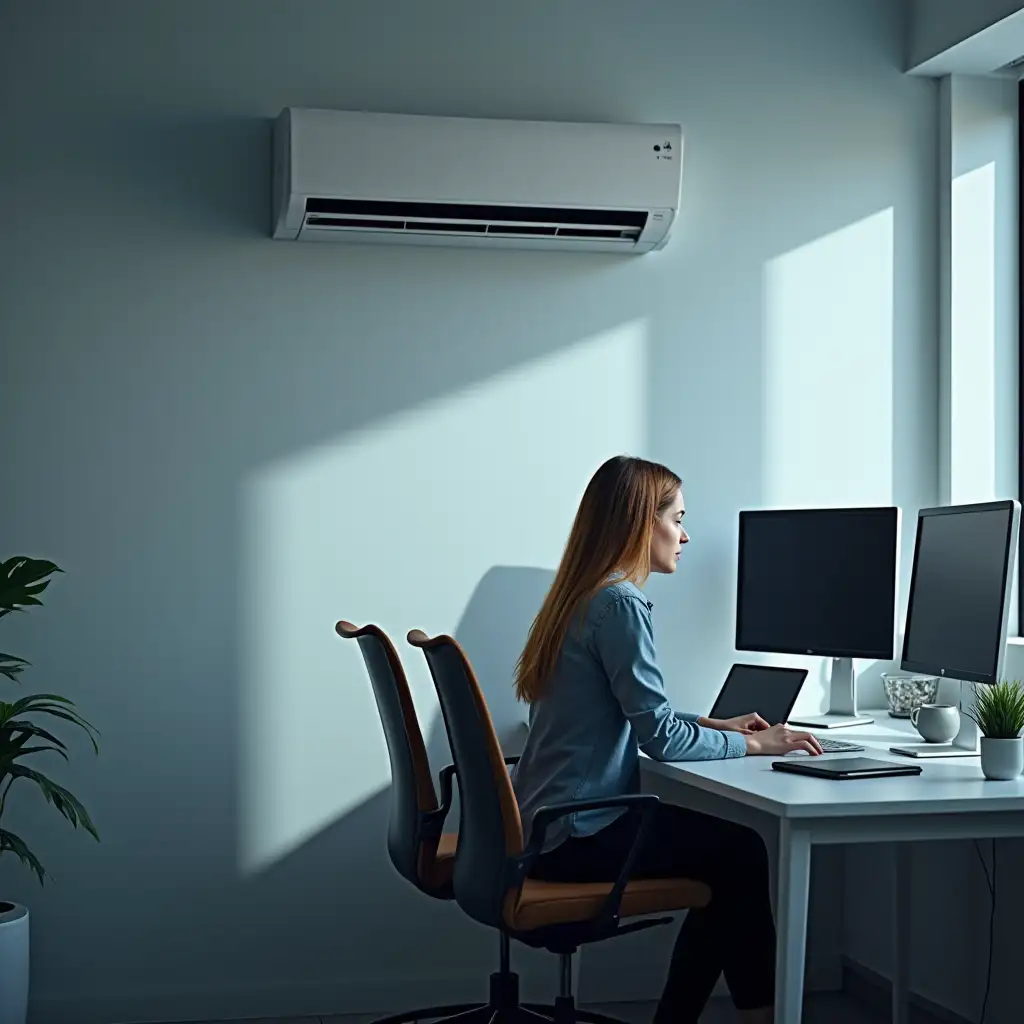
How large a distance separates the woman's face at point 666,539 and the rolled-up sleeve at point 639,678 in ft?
0.62

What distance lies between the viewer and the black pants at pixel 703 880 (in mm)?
2822

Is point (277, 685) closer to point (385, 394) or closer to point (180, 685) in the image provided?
point (180, 685)

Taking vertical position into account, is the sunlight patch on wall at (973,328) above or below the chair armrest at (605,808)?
above

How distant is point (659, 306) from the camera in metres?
3.91

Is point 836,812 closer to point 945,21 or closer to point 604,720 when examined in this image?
point 604,720

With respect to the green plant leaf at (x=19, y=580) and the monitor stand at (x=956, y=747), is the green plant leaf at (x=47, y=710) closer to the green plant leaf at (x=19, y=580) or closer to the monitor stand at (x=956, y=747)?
the green plant leaf at (x=19, y=580)

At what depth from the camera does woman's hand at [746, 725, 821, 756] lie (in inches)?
118

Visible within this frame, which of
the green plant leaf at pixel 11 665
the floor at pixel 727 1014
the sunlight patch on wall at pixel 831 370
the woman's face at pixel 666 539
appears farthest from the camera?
the sunlight patch on wall at pixel 831 370

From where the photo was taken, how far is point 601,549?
3000mm

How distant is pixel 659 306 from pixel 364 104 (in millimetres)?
918

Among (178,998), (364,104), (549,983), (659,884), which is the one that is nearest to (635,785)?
(659,884)

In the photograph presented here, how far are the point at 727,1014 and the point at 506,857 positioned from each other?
1.33 metres

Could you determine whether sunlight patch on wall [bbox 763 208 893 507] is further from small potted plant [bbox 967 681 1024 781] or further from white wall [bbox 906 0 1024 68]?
small potted plant [bbox 967 681 1024 781]

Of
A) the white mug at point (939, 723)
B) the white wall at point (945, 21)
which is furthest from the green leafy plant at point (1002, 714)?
the white wall at point (945, 21)
